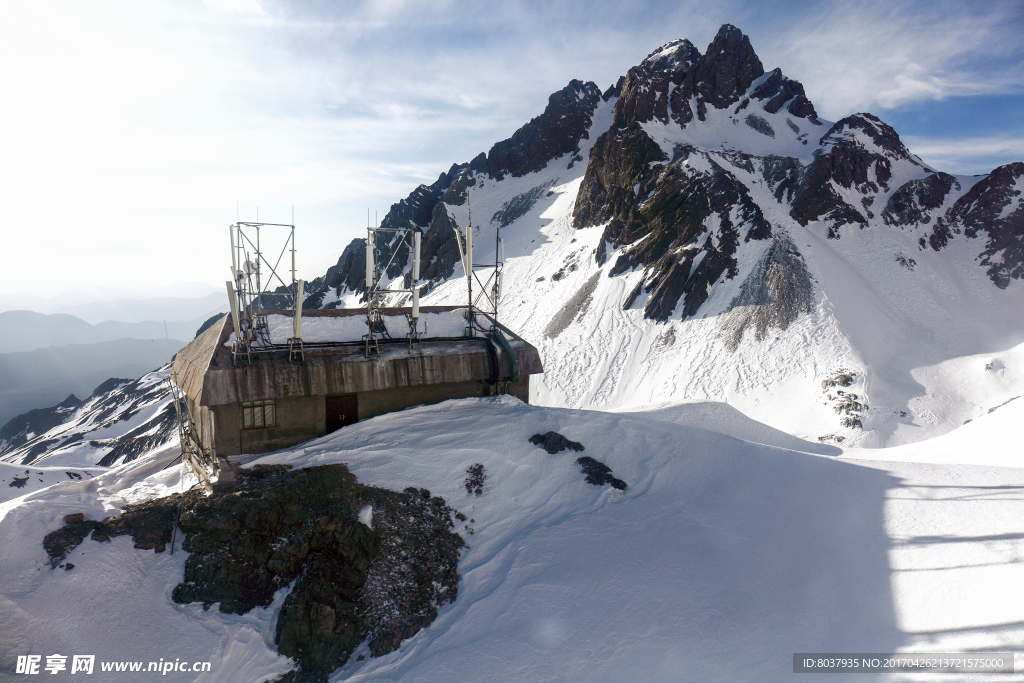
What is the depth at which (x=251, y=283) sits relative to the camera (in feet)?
49.3

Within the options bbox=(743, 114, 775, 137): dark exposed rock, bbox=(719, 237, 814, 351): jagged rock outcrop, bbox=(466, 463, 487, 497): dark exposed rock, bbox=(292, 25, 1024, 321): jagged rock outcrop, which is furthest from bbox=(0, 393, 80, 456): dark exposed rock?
bbox=(743, 114, 775, 137): dark exposed rock

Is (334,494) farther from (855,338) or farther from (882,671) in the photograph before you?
(855,338)

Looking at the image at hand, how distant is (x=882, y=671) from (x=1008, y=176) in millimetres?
67533

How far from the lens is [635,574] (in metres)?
9.81

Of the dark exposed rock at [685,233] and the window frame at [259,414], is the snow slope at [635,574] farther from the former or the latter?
the dark exposed rock at [685,233]

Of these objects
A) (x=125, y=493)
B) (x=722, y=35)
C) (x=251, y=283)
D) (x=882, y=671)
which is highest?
(x=722, y=35)

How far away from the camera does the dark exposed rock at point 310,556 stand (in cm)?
890

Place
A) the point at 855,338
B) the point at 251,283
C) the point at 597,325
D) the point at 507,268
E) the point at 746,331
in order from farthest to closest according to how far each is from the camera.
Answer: the point at 507,268 → the point at 597,325 → the point at 746,331 → the point at 855,338 → the point at 251,283

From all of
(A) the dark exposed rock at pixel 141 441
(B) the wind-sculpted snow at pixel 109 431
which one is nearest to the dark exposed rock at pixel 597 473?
(B) the wind-sculpted snow at pixel 109 431

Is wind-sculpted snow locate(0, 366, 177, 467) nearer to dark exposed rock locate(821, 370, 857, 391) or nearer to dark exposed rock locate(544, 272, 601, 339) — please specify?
dark exposed rock locate(544, 272, 601, 339)

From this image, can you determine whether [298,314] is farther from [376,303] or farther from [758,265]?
[758,265]

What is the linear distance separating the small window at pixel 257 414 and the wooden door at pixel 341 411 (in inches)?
65.6

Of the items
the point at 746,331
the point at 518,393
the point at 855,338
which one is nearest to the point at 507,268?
the point at 746,331

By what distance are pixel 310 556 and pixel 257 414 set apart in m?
5.78
